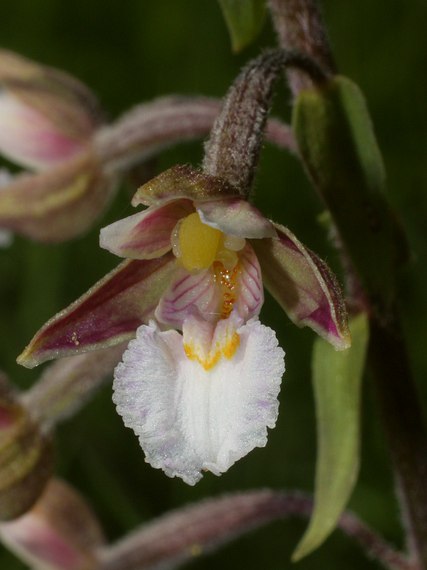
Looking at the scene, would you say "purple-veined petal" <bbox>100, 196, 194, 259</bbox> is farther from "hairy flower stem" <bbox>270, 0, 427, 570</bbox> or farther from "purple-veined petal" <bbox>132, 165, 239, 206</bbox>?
"hairy flower stem" <bbox>270, 0, 427, 570</bbox>

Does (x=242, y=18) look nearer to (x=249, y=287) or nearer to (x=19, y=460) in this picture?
(x=249, y=287)

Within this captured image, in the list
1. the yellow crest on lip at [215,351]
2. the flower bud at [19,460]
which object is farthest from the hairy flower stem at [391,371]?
the flower bud at [19,460]

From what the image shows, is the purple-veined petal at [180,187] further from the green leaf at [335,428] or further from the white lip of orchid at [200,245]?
the green leaf at [335,428]

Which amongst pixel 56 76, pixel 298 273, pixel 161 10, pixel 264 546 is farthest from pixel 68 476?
pixel 298 273

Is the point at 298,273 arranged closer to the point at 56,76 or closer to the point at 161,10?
the point at 56,76

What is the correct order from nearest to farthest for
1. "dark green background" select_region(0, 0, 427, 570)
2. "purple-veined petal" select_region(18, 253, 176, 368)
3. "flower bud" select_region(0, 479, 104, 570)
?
"purple-veined petal" select_region(18, 253, 176, 368), "flower bud" select_region(0, 479, 104, 570), "dark green background" select_region(0, 0, 427, 570)

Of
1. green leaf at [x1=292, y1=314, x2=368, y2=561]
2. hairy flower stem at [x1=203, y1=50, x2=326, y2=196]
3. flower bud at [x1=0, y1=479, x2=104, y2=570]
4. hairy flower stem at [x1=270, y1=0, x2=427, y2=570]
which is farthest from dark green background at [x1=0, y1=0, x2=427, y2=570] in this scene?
hairy flower stem at [x1=203, y1=50, x2=326, y2=196]
